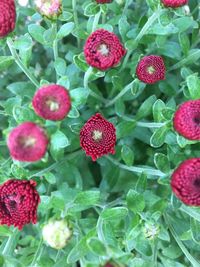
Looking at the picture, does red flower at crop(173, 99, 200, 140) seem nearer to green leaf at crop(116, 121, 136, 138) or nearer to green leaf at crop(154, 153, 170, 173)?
green leaf at crop(154, 153, 170, 173)

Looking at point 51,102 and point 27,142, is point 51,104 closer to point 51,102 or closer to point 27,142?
point 51,102

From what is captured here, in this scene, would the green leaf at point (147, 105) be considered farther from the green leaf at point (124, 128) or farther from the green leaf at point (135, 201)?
the green leaf at point (135, 201)

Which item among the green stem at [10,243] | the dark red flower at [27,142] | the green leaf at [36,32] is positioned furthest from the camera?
the green leaf at [36,32]

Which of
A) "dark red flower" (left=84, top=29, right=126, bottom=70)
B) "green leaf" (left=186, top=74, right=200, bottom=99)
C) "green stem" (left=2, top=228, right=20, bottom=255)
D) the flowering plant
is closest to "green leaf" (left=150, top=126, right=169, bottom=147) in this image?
the flowering plant

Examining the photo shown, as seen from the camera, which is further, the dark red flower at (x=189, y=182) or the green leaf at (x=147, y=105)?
the green leaf at (x=147, y=105)

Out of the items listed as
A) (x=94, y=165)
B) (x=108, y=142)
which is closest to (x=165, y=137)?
(x=108, y=142)

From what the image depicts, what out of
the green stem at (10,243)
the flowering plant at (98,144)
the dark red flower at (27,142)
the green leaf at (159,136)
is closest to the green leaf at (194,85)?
the flowering plant at (98,144)

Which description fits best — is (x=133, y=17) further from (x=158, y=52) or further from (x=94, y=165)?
(x=94, y=165)
